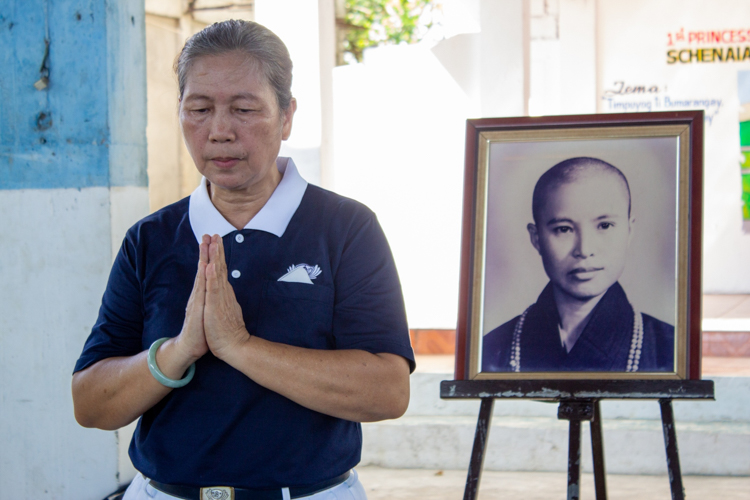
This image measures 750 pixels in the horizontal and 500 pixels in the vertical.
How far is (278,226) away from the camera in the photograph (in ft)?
5.13

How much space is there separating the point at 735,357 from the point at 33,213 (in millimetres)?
4326

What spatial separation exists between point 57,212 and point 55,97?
47 cm

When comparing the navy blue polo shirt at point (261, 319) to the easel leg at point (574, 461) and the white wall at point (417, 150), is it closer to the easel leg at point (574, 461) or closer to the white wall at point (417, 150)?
the easel leg at point (574, 461)

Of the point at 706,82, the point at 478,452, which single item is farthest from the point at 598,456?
the point at 706,82

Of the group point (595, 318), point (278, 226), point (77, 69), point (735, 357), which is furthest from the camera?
point (735, 357)

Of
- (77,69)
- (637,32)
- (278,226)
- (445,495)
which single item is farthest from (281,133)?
(637,32)

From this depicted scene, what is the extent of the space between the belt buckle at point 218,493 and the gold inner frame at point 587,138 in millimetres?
1072

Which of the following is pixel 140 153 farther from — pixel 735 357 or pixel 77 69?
pixel 735 357

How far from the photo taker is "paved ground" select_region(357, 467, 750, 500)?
12.2 ft

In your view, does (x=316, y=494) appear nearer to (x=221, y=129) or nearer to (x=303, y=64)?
(x=221, y=129)

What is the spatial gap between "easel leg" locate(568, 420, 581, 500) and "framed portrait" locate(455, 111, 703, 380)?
16 cm

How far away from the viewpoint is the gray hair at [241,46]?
1511 mm

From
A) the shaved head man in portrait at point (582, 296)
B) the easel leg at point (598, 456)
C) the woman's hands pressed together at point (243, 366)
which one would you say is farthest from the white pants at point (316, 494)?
the easel leg at point (598, 456)

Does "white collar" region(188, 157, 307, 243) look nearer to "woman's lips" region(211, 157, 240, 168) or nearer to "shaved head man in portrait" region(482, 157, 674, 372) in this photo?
"woman's lips" region(211, 157, 240, 168)
